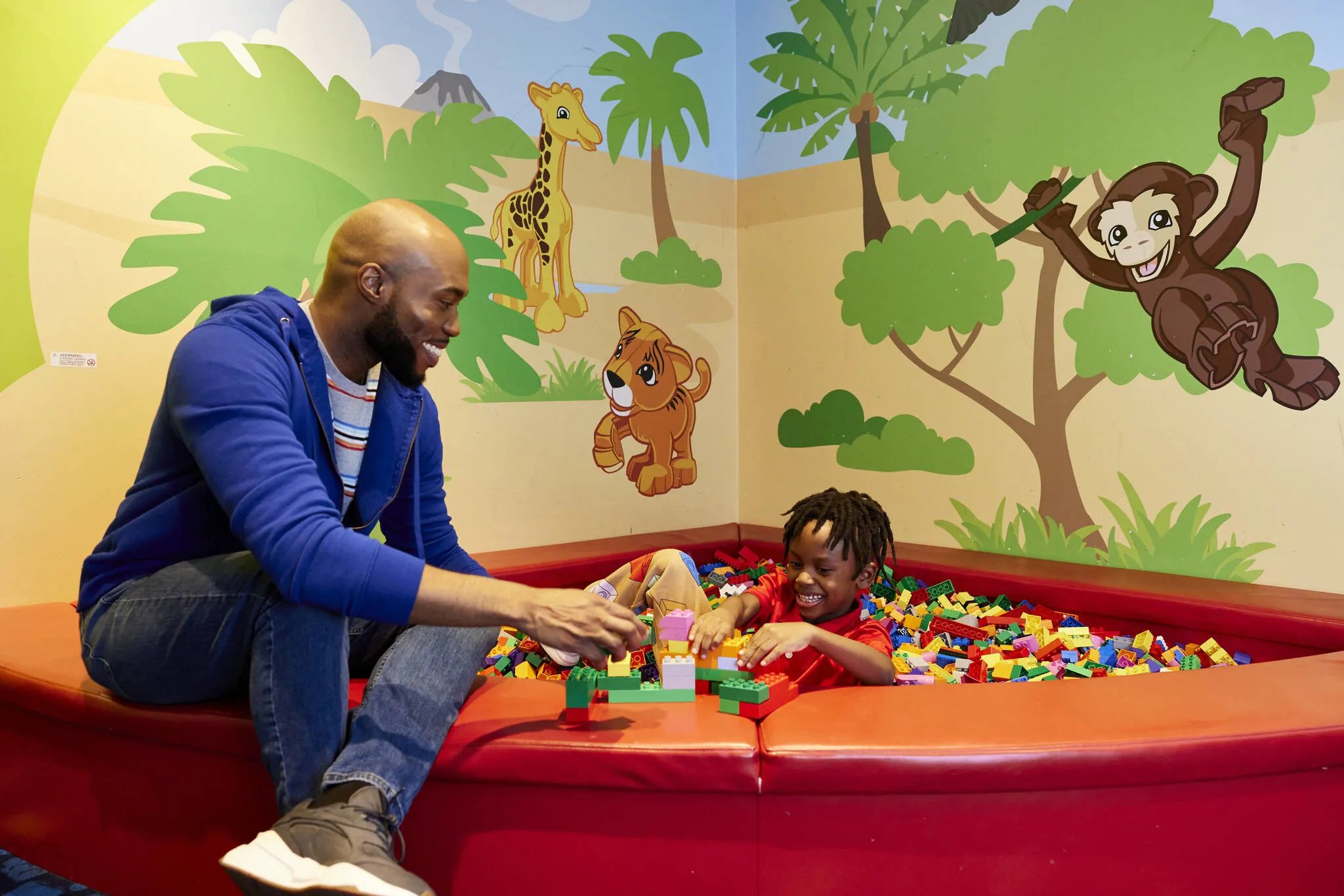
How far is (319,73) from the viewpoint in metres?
3.24

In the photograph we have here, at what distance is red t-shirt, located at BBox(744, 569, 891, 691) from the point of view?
2230mm

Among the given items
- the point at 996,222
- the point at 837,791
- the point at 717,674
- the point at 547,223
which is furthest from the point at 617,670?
the point at 996,222

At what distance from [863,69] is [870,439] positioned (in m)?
1.58

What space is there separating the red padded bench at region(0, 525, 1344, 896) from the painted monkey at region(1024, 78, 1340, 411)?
4.84 ft

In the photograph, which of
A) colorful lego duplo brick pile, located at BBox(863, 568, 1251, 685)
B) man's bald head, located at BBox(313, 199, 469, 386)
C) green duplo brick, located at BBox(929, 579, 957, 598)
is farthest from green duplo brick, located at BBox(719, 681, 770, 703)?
green duplo brick, located at BBox(929, 579, 957, 598)

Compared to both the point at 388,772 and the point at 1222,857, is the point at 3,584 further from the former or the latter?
the point at 1222,857

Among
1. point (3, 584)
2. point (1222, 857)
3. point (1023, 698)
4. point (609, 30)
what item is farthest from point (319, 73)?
point (1222, 857)

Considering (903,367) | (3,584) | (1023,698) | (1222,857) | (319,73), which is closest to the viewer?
(1222,857)

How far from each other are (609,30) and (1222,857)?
3680 mm

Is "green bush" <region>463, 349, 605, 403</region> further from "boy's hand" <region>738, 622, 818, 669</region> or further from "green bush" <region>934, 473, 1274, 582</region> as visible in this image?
"boy's hand" <region>738, 622, 818, 669</region>

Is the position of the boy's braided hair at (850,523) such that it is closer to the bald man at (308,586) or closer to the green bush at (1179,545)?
the bald man at (308,586)

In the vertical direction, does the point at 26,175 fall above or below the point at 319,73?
below

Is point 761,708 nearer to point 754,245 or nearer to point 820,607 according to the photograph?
point 820,607

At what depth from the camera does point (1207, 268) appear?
311 centimetres
